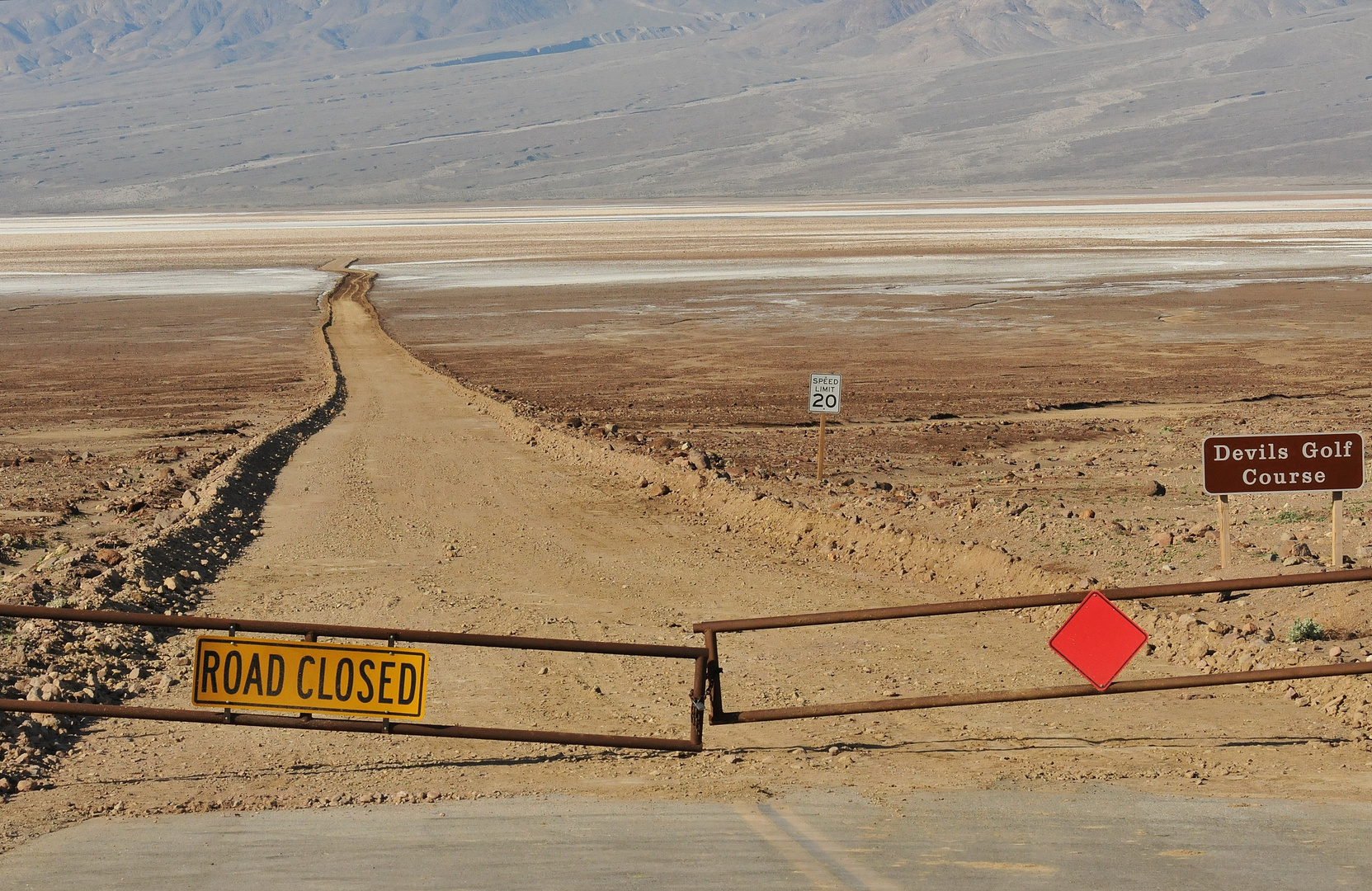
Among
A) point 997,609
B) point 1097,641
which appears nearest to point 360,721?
point 997,609

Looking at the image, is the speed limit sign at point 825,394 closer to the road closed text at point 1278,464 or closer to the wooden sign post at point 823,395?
the wooden sign post at point 823,395

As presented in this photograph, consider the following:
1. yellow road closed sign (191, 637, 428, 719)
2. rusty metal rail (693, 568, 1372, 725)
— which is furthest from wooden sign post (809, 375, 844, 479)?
yellow road closed sign (191, 637, 428, 719)

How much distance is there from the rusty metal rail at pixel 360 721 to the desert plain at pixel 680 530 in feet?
0.94

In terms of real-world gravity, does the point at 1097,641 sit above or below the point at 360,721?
above

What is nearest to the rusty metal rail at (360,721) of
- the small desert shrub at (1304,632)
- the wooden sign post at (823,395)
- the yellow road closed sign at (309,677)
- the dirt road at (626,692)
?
the yellow road closed sign at (309,677)

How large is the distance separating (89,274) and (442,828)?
5635 cm

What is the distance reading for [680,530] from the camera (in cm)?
1322

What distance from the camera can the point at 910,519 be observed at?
12805 mm

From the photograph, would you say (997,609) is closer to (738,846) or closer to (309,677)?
(738,846)

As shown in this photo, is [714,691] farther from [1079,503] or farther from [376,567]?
[1079,503]

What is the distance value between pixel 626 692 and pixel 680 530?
4691 millimetres

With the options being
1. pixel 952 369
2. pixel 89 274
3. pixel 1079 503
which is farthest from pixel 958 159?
pixel 1079 503

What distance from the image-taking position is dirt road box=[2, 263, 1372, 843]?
23.1 ft

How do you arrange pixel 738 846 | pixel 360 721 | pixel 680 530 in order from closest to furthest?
pixel 738 846 < pixel 360 721 < pixel 680 530
